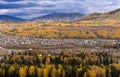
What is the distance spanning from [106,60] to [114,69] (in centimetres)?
2210

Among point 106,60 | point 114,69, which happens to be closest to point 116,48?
point 106,60

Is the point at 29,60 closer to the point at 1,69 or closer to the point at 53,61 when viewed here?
the point at 53,61

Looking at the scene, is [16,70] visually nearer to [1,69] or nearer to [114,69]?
[1,69]

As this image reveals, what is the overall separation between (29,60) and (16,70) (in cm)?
2235

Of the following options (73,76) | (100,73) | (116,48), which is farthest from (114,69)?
(116,48)

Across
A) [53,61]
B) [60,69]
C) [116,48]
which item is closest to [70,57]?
[53,61]

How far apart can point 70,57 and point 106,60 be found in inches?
465

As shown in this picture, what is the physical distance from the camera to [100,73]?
98250 mm

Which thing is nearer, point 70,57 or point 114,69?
point 114,69

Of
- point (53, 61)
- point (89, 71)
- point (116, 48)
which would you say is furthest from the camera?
point (116, 48)

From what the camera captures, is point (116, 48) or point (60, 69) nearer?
point (60, 69)

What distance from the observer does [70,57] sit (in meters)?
125

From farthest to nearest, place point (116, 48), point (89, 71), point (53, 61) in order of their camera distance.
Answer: point (116, 48) → point (53, 61) → point (89, 71)

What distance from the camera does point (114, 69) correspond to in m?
101
